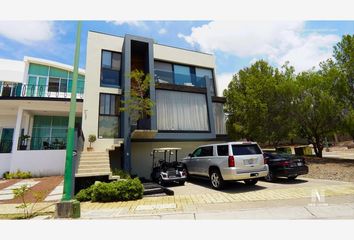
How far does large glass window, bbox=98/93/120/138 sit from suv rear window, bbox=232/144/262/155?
7.91 meters

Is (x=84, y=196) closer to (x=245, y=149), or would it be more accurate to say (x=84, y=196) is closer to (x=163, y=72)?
(x=245, y=149)

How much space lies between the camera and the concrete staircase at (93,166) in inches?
349

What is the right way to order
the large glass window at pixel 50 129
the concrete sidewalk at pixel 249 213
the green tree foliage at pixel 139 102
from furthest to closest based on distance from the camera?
the large glass window at pixel 50 129 < the green tree foliage at pixel 139 102 < the concrete sidewalk at pixel 249 213

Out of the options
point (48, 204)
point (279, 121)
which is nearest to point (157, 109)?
point (48, 204)

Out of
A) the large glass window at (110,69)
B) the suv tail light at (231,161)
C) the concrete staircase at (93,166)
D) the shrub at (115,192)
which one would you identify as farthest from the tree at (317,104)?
the concrete staircase at (93,166)

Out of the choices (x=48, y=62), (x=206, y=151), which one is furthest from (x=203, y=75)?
(x=48, y=62)

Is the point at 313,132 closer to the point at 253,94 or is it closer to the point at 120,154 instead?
the point at 253,94

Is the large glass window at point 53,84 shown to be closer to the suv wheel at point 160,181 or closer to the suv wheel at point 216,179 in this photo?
the suv wheel at point 160,181

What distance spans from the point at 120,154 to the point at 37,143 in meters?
6.69

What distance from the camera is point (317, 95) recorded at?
1731 centimetres

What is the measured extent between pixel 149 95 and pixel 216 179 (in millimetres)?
6804

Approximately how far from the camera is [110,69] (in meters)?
14.0

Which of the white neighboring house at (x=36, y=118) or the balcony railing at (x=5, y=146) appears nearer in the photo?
the white neighboring house at (x=36, y=118)
